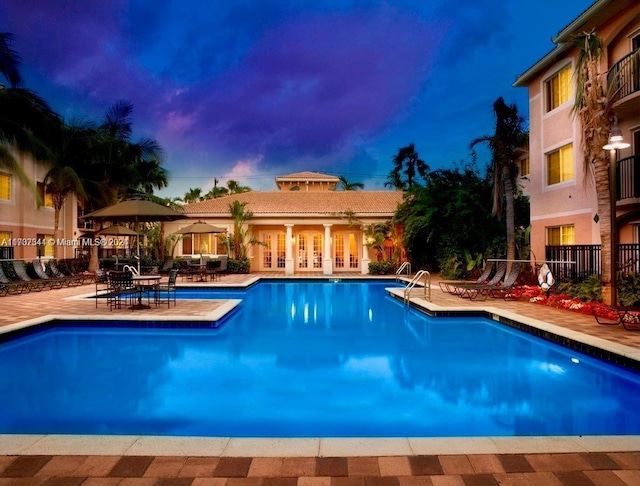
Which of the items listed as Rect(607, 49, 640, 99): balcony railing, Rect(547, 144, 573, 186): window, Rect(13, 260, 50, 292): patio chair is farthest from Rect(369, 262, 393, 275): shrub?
Rect(13, 260, 50, 292): patio chair

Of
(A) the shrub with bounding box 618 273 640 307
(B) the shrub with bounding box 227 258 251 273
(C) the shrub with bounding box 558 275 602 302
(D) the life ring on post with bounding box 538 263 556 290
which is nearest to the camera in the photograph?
(A) the shrub with bounding box 618 273 640 307

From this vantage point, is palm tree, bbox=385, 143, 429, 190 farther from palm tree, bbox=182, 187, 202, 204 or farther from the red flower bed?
the red flower bed

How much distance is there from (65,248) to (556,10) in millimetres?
66621

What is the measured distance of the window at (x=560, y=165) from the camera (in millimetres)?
14617

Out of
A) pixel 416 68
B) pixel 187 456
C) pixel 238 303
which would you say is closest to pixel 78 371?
pixel 187 456

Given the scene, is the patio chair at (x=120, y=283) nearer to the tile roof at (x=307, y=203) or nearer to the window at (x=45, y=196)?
the tile roof at (x=307, y=203)

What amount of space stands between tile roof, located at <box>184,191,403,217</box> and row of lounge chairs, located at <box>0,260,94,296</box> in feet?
28.0

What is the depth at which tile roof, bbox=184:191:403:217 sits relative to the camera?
2538 cm

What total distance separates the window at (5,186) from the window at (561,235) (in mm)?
23499

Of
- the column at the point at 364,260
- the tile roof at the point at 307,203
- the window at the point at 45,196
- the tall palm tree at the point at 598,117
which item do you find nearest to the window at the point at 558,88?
the tall palm tree at the point at 598,117

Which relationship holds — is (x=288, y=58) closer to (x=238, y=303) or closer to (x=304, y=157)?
(x=304, y=157)

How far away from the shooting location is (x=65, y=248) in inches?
973

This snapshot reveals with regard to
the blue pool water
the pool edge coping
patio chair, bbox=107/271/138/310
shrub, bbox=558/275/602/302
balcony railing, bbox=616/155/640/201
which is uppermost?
balcony railing, bbox=616/155/640/201

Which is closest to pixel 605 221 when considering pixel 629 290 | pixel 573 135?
pixel 629 290
